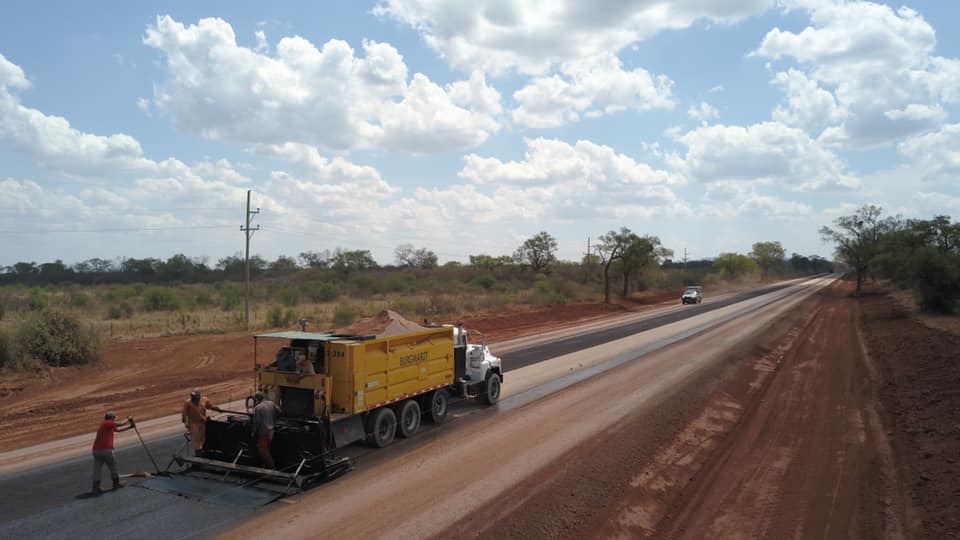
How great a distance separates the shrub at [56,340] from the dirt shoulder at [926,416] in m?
26.2

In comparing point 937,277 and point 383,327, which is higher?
point 937,277

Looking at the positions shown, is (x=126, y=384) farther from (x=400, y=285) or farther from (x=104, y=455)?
(x=400, y=285)

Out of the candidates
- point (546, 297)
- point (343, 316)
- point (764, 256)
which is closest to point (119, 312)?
point (343, 316)

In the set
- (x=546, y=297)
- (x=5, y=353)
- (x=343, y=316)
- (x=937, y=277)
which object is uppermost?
(x=937, y=277)

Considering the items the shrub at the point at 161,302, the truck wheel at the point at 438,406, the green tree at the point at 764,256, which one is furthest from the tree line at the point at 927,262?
the green tree at the point at 764,256

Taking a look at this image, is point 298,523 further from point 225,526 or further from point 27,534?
point 27,534

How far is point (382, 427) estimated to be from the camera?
40.2 ft

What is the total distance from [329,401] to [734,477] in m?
7.32

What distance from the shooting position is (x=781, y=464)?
11508mm

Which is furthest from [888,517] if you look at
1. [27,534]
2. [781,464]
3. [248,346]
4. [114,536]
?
[248,346]

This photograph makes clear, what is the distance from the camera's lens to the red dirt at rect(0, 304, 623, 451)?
14969 millimetres

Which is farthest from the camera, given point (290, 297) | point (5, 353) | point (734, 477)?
point (290, 297)

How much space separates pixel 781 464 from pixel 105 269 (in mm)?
113004

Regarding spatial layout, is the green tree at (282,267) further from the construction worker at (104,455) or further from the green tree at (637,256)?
the construction worker at (104,455)
